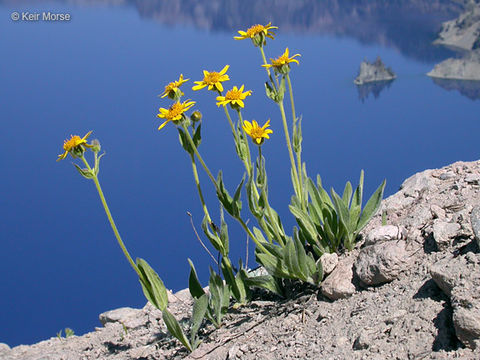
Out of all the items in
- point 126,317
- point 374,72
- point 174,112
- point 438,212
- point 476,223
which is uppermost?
point 174,112

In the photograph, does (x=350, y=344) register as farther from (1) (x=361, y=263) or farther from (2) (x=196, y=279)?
(2) (x=196, y=279)

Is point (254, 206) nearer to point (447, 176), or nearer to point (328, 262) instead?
point (328, 262)

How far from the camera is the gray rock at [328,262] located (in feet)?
8.95

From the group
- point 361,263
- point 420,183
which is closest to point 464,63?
point 420,183

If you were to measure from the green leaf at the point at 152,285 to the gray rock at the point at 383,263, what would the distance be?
0.94 meters

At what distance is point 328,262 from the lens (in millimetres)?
2738

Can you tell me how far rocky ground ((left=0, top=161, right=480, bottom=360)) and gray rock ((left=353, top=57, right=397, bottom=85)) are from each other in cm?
1067

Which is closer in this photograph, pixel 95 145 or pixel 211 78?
pixel 95 145

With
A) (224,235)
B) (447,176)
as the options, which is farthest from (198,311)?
(447,176)

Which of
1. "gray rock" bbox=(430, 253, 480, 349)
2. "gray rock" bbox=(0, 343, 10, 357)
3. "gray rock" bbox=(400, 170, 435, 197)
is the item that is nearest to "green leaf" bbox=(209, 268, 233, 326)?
"gray rock" bbox=(430, 253, 480, 349)

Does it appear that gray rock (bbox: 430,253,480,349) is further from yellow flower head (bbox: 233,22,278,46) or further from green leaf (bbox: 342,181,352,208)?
yellow flower head (bbox: 233,22,278,46)

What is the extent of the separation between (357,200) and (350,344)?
93 cm

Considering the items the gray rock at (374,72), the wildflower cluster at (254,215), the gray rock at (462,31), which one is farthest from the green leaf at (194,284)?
the gray rock at (462,31)

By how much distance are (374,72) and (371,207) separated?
11601mm
